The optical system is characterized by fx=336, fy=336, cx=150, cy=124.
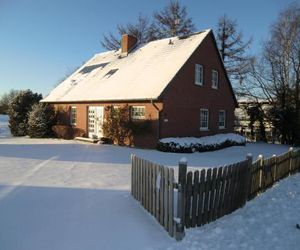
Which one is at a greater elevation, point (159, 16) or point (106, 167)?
point (159, 16)

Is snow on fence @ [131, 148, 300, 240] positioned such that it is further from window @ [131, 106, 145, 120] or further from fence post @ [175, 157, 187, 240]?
window @ [131, 106, 145, 120]


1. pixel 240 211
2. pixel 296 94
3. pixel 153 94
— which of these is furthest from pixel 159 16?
pixel 240 211

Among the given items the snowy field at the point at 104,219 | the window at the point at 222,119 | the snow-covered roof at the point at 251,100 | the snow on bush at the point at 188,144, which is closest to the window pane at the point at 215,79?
the window at the point at 222,119

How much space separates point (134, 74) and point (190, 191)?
53.6 ft

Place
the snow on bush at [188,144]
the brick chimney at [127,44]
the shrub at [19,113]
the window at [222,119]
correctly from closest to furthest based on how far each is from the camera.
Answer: the snow on bush at [188,144], the window at [222,119], the brick chimney at [127,44], the shrub at [19,113]

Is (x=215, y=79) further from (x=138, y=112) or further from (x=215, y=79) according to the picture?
(x=138, y=112)

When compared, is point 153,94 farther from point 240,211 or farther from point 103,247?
point 103,247

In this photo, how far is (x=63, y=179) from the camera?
9266 mm

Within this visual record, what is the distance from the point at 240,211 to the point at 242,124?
24.3m

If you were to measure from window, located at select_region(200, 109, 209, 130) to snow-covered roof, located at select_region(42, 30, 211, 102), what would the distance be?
4049 millimetres

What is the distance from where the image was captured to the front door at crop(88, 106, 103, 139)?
21766 millimetres

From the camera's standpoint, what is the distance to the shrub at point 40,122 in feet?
79.8

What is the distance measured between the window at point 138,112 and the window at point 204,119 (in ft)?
15.1

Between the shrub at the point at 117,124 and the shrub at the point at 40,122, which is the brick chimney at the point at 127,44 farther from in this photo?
the shrub at the point at 40,122
